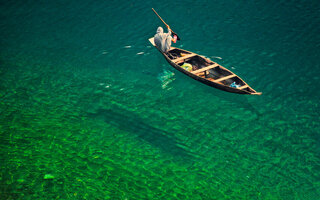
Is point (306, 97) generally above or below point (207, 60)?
below

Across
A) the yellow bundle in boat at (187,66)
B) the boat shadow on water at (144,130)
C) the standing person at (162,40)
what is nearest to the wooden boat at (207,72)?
the yellow bundle in boat at (187,66)

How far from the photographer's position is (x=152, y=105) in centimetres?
1767

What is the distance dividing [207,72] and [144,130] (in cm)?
620

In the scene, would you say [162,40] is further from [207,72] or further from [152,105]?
[152,105]

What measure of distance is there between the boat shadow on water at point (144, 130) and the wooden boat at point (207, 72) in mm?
4303

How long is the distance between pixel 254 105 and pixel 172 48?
6923 mm

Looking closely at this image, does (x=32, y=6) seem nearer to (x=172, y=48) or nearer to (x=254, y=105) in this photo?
(x=172, y=48)

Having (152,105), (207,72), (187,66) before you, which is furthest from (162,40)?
(152,105)

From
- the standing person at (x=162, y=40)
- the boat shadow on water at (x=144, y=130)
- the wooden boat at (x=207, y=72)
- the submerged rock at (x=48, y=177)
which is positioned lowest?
the submerged rock at (x=48, y=177)

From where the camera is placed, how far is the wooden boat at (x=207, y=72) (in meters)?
17.2

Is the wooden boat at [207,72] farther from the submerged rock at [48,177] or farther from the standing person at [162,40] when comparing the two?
the submerged rock at [48,177]

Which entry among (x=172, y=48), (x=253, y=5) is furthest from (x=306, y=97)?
(x=253, y=5)

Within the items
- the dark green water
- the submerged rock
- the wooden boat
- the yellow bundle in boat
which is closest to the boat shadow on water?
the dark green water

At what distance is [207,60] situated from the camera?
1980cm
